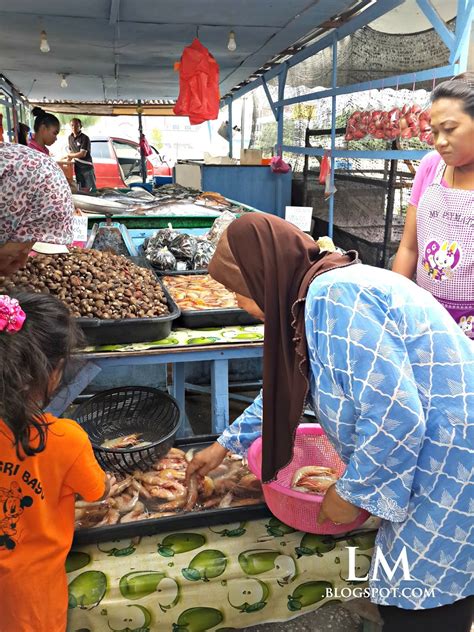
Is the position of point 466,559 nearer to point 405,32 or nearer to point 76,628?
point 76,628

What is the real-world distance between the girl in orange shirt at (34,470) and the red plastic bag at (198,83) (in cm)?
418

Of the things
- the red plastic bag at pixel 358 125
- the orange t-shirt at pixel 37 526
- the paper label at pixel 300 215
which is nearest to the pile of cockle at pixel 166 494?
the orange t-shirt at pixel 37 526

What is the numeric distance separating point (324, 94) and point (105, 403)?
5306 millimetres

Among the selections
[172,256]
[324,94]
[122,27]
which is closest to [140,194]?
[122,27]

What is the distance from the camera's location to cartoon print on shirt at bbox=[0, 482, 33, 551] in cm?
129

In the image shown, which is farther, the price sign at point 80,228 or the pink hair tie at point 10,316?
the price sign at point 80,228

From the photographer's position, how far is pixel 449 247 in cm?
202

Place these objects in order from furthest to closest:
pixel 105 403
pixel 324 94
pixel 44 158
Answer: pixel 324 94 < pixel 105 403 < pixel 44 158

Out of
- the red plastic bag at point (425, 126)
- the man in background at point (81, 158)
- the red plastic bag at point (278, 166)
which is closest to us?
the red plastic bag at point (425, 126)

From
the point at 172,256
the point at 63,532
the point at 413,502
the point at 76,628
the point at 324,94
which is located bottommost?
the point at 76,628

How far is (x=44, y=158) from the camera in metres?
1.80

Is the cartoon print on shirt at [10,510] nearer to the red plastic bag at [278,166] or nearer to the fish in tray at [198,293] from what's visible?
the fish in tray at [198,293]

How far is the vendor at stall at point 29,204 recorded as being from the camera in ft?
5.60

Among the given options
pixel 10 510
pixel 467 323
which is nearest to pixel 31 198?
pixel 10 510
